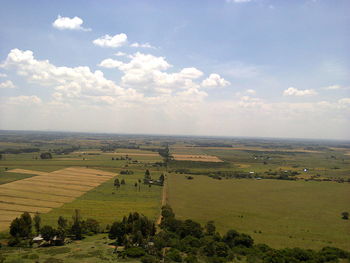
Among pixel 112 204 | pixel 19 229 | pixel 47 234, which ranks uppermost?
pixel 19 229

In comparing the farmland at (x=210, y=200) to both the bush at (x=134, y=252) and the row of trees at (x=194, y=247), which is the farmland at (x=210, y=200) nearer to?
the bush at (x=134, y=252)

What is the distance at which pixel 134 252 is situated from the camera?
44.2 m

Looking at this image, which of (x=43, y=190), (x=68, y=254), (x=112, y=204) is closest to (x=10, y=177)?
(x=43, y=190)

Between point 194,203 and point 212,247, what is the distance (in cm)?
3500

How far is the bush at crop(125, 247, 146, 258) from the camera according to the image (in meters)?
44.0

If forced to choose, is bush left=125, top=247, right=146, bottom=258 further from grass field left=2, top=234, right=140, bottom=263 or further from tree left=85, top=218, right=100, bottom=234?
tree left=85, top=218, right=100, bottom=234

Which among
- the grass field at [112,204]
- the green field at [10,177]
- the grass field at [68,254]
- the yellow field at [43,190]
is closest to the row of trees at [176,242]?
the grass field at [68,254]

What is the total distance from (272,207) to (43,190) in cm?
7278

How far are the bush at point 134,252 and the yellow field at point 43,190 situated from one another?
29059 mm

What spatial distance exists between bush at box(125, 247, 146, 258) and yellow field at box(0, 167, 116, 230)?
95.3ft

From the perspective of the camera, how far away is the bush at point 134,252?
4400 centimetres

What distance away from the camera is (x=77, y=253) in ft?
146

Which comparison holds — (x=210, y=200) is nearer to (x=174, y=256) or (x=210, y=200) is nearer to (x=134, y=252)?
(x=174, y=256)

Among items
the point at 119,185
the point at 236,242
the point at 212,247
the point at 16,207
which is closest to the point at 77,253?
the point at 212,247
